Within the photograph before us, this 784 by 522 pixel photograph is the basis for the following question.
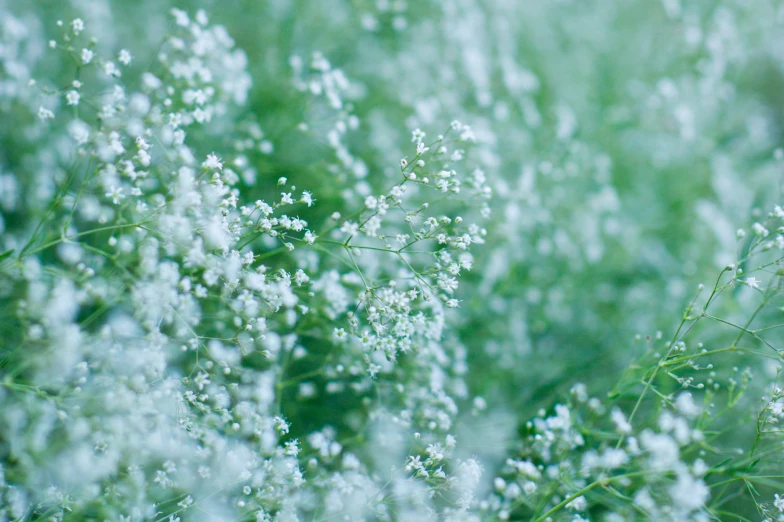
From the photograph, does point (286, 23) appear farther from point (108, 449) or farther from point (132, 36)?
point (108, 449)

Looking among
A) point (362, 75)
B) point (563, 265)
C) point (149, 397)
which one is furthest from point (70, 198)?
point (563, 265)

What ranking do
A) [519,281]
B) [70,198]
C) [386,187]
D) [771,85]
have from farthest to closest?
1. [771,85]
2. [519,281]
3. [386,187]
4. [70,198]

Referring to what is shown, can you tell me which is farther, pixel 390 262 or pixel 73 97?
pixel 390 262

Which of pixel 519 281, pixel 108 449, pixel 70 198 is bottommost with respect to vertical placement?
pixel 108 449

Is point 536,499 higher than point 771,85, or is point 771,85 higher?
point 771,85

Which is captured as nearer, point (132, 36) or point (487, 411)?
point (487, 411)

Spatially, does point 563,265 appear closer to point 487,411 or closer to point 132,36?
point 487,411

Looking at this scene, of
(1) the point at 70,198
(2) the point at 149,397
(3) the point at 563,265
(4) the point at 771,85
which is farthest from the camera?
(4) the point at 771,85
